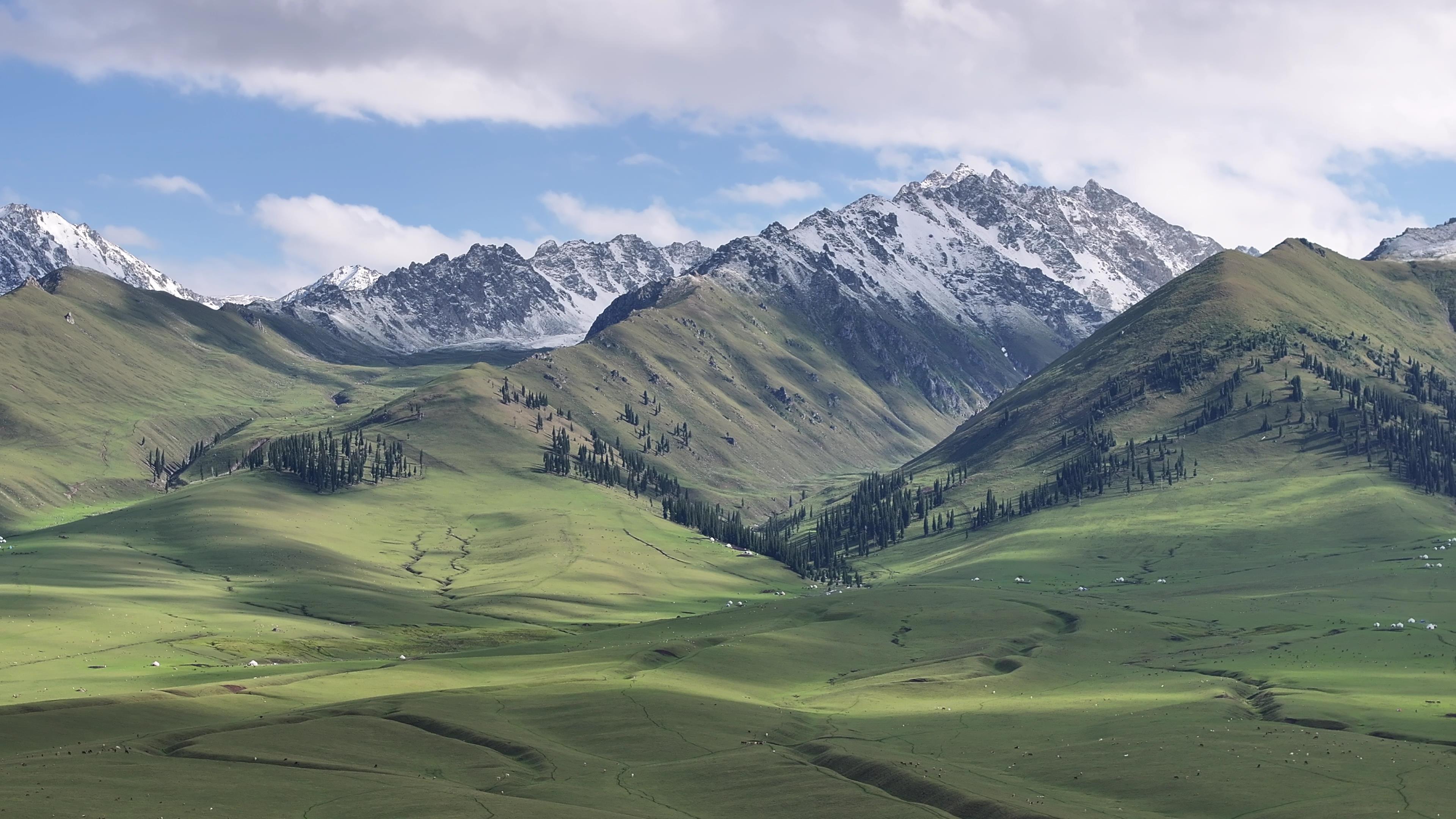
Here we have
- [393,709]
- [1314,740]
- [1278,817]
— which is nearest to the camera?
[1278,817]

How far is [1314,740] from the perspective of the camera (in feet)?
440

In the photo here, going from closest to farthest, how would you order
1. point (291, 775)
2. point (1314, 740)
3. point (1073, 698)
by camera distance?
point (291, 775) < point (1314, 740) < point (1073, 698)

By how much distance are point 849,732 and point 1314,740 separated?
4426 cm

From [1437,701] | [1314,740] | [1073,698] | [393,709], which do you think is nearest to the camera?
[1314,740]

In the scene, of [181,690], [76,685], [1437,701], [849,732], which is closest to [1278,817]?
[849,732]

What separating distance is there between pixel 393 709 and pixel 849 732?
151 feet

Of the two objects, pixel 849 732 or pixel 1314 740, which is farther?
pixel 849 732

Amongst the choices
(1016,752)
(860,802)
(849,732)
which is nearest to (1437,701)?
(1016,752)

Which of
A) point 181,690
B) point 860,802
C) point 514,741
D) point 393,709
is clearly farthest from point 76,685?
point 860,802

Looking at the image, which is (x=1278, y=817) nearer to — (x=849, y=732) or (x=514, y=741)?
(x=849, y=732)

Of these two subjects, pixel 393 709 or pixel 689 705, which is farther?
A: pixel 689 705

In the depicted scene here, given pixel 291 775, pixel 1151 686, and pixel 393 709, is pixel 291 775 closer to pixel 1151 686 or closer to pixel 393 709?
pixel 393 709

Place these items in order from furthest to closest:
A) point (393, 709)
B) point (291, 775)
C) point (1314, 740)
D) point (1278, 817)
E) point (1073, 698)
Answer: point (1073, 698), point (393, 709), point (1314, 740), point (291, 775), point (1278, 817)

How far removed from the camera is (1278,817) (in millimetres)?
106062
